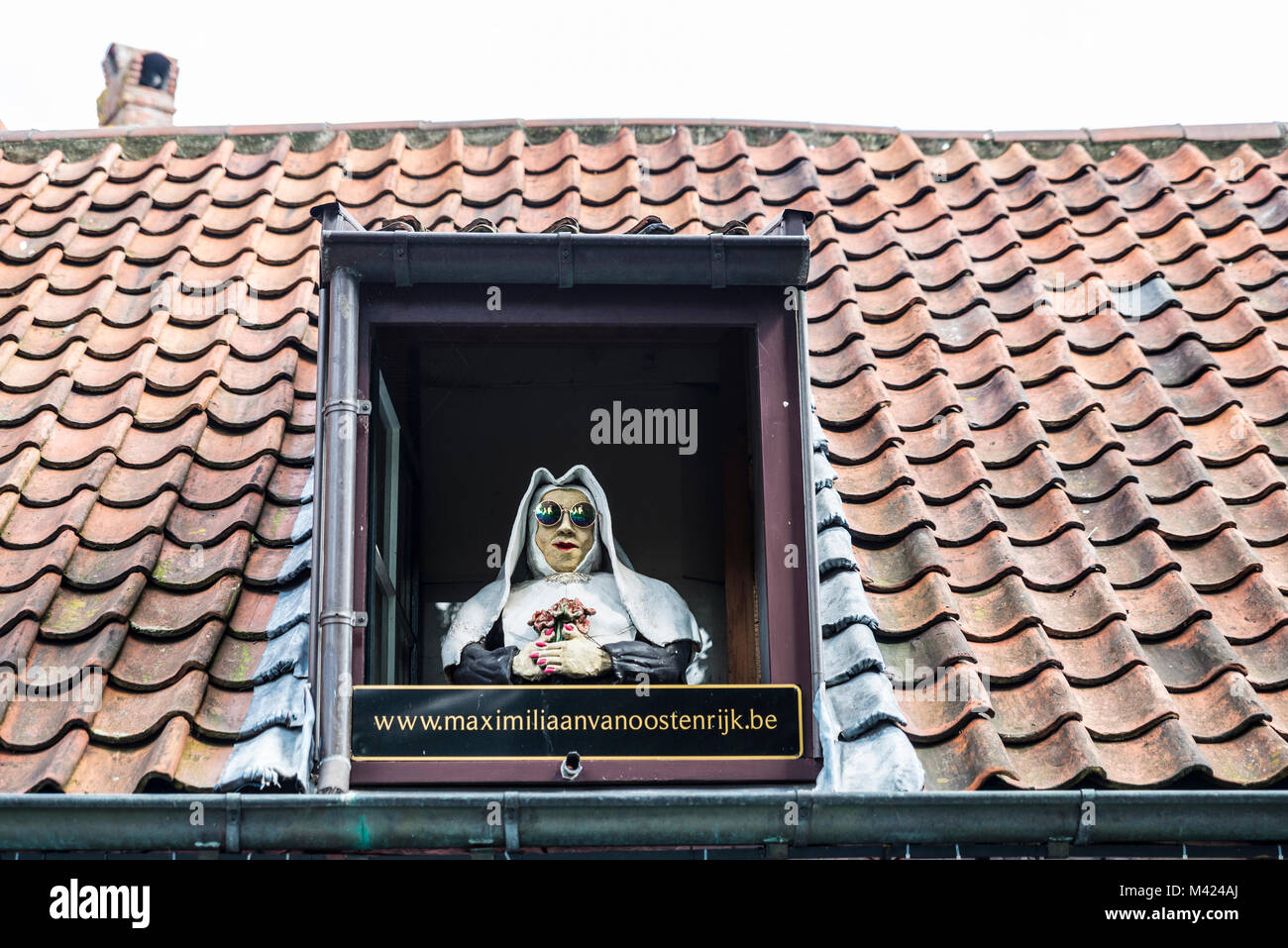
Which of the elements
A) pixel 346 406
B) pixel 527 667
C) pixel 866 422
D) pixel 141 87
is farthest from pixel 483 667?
pixel 141 87

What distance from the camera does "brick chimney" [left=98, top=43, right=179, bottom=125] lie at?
27.4 ft

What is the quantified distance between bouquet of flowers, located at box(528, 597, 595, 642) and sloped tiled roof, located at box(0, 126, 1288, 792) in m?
0.66

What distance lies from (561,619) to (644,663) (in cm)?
36

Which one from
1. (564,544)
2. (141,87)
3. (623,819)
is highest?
(141,87)

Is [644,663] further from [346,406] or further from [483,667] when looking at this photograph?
[346,406]

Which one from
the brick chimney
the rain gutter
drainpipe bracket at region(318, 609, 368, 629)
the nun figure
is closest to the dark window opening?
the nun figure

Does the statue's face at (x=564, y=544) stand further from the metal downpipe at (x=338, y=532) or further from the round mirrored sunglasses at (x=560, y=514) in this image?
the metal downpipe at (x=338, y=532)

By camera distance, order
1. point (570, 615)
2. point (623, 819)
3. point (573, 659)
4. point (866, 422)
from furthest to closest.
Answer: point (866, 422)
point (570, 615)
point (573, 659)
point (623, 819)

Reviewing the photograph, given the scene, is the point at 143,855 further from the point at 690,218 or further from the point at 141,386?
the point at 690,218

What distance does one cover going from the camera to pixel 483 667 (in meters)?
4.73

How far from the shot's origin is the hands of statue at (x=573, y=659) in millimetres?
4633

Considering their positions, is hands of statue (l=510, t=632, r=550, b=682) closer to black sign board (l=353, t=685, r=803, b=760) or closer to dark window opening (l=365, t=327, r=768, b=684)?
black sign board (l=353, t=685, r=803, b=760)

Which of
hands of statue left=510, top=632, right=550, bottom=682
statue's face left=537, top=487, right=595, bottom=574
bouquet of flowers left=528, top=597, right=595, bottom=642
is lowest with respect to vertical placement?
hands of statue left=510, top=632, right=550, bottom=682

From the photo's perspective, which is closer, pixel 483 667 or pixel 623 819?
pixel 623 819
